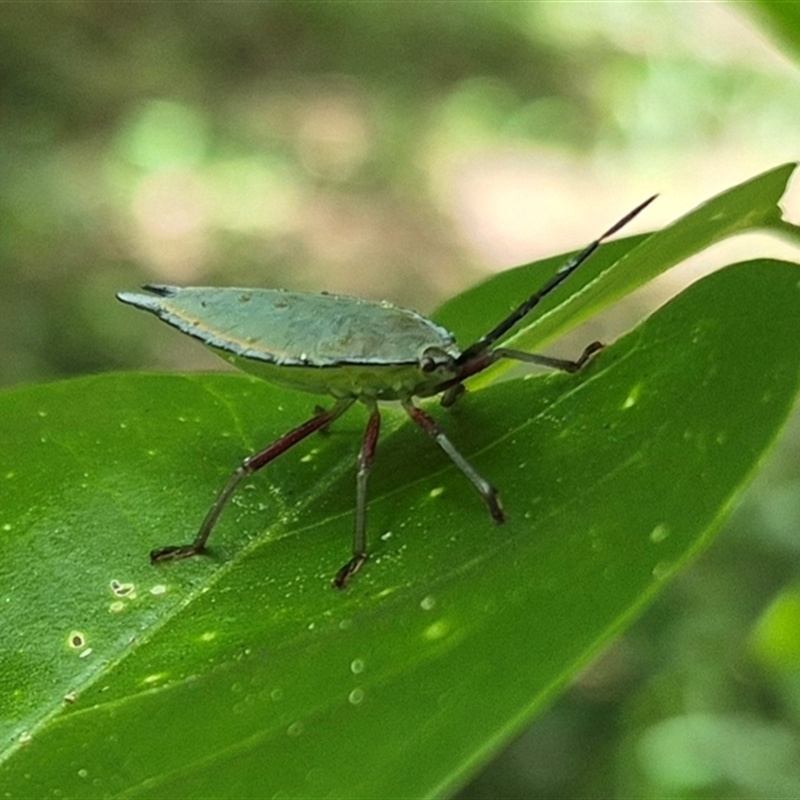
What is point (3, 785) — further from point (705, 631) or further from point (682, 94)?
point (682, 94)

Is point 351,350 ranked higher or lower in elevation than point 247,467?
higher

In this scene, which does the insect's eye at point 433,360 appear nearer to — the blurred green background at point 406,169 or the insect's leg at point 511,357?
the insect's leg at point 511,357

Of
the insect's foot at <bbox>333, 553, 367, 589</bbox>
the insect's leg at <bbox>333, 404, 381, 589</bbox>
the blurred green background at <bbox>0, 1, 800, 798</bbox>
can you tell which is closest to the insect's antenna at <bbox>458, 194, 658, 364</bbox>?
the insect's leg at <bbox>333, 404, 381, 589</bbox>

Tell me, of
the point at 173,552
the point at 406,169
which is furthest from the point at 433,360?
the point at 406,169

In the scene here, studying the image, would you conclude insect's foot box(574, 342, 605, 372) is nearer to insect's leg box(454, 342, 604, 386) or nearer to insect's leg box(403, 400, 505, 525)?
insect's leg box(454, 342, 604, 386)

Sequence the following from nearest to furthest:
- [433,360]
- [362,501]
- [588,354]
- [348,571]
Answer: [348,571] < [362,501] < [588,354] < [433,360]

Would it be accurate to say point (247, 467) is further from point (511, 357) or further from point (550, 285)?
point (550, 285)
